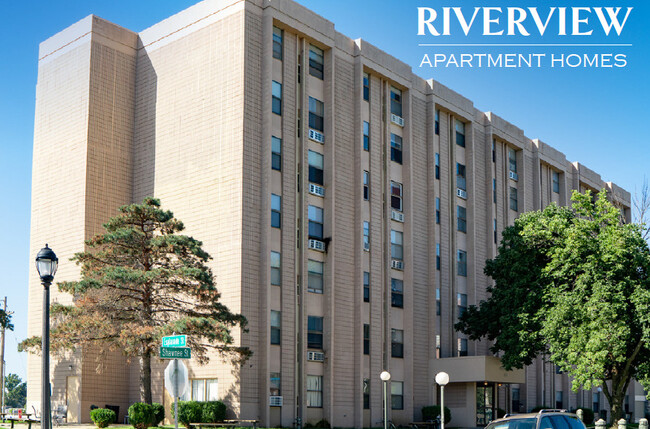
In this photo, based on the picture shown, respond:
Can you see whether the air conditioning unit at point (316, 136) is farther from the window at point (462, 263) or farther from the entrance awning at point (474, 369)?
the entrance awning at point (474, 369)

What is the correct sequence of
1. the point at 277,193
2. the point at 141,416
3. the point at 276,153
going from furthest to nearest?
the point at 276,153
the point at 277,193
the point at 141,416

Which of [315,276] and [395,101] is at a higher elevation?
[395,101]

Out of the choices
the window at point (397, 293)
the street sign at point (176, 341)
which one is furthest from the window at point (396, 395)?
the street sign at point (176, 341)

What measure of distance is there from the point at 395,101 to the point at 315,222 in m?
10.2

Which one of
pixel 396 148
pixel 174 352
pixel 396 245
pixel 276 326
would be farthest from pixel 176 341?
pixel 396 148

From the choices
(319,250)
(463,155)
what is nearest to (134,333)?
(319,250)

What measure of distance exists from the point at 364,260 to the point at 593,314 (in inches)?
434

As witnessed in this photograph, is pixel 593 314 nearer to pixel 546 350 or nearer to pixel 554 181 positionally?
pixel 546 350

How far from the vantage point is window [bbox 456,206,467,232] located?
5069 cm

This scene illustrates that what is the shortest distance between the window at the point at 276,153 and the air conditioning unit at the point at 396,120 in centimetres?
914

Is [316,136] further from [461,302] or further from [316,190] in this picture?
[461,302]

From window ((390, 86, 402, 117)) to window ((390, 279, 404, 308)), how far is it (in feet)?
29.8

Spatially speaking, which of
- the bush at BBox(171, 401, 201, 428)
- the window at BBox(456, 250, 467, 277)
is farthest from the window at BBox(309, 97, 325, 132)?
the bush at BBox(171, 401, 201, 428)

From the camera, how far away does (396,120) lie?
46375 mm
